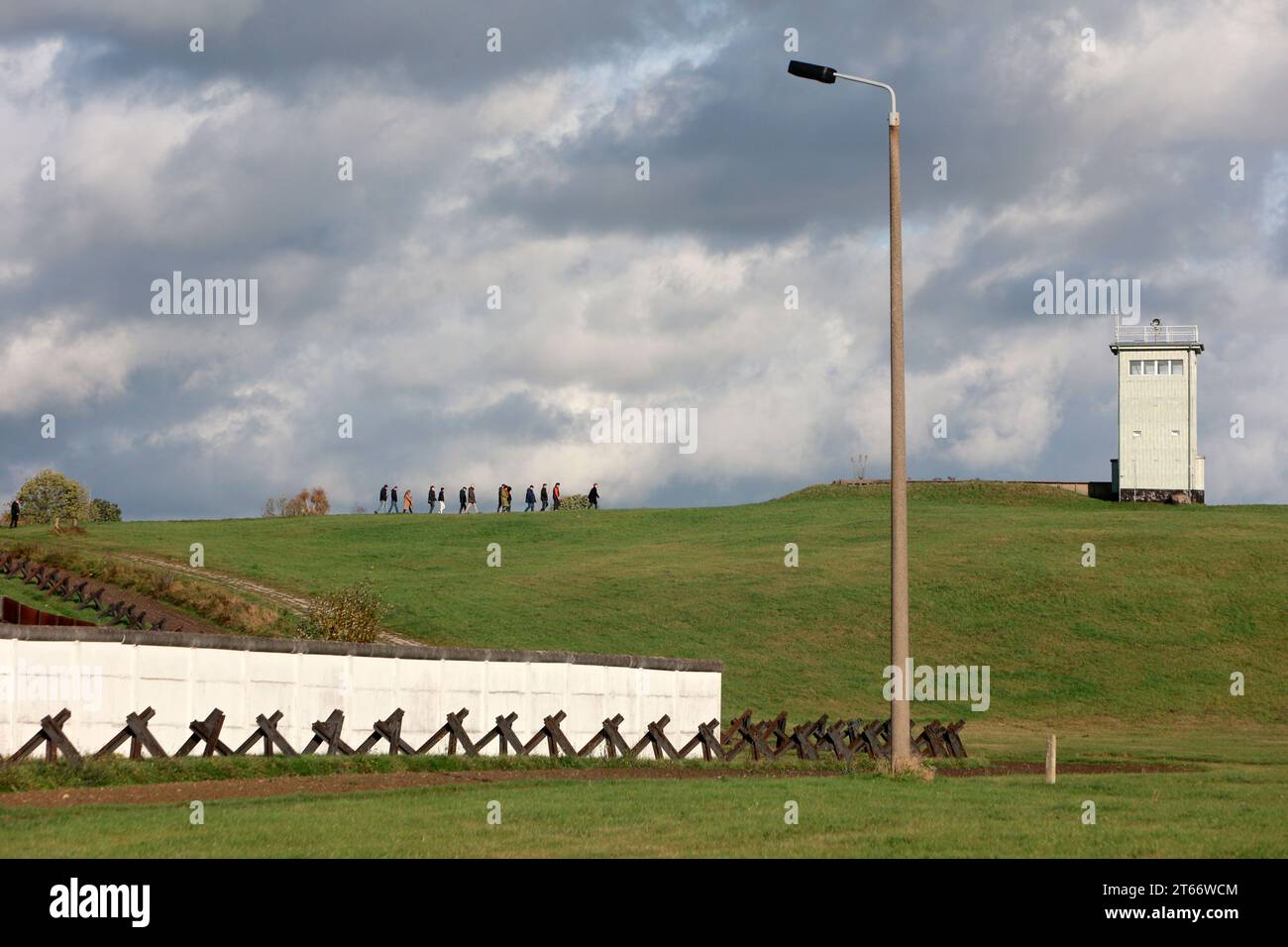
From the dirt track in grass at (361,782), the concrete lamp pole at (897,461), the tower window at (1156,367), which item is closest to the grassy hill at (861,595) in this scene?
the tower window at (1156,367)

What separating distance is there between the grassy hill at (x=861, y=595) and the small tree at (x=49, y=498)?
24220 millimetres

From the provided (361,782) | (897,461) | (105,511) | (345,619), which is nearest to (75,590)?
(345,619)

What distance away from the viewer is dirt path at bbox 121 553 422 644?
52.1 meters

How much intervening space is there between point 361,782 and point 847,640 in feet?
109

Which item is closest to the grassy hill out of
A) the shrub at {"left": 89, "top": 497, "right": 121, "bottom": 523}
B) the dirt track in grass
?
the dirt track in grass

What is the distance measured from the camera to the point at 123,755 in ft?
79.2

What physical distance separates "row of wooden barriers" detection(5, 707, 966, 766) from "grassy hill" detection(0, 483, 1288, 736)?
13176 millimetres

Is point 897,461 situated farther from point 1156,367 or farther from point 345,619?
point 1156,367

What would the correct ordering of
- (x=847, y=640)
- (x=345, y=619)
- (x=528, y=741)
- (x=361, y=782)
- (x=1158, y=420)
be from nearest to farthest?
1. (x=361, y=782)
2. (x=528, y=741)
3. (x=345, y=619)
4. (x=847, y=640)
5. (x=1158, y=420)

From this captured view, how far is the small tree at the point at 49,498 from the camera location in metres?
104

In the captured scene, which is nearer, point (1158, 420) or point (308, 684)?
point (308, 684)

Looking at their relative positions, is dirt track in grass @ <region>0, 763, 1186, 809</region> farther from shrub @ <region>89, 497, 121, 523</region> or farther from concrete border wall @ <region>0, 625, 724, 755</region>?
shrub @ <region>89, 497, 121, 523</region>

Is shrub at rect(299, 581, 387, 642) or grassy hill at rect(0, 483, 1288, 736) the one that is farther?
grassy hill at rect(0, 483, 1288, 736)

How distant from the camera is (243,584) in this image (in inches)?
2308
